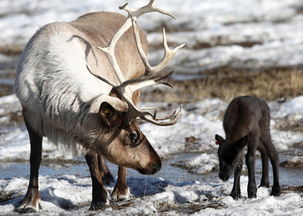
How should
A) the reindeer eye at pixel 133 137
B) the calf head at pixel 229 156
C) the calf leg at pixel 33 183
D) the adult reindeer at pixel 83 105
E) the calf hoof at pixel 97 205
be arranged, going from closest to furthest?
the adult reindeer at pixel 83 105, the reindeer eye at pixel 133 137, the calf hoof at pixel 97 205, the calf leg at pixel 33 183, the calf head at pixel 229 156

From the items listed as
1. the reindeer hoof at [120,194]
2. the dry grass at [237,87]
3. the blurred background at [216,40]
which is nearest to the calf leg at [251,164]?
the reindeer hoof at [120,194]

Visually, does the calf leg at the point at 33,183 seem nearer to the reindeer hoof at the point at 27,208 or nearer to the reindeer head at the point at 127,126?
the reindeer hoof at the point at 27,208

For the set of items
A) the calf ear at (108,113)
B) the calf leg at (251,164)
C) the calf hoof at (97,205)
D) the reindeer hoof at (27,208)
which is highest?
the calf ear at (108,113)

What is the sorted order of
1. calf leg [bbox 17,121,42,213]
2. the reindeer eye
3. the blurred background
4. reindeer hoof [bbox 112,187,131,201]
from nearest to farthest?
the reindeer eye → calf leg [bbox 17,121,42,213] → reindeer hoof [bbox 112,187,131,201] → the blurred background

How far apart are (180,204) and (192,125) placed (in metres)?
3.60

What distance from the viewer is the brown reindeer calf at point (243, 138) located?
6.62 metres

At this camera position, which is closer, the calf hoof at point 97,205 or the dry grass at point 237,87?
the calf hoof at point 97,205

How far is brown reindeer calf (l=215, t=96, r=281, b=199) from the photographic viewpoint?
21.7 feet

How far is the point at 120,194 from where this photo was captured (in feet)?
23.3

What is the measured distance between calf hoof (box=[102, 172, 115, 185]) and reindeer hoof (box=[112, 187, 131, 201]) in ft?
2.56

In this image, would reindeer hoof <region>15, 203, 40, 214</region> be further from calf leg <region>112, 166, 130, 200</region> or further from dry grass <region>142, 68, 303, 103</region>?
dry grass <region>142, 68, 303, 103</region>

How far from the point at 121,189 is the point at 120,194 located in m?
0.06

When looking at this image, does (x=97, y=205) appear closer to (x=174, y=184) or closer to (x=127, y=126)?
(x=127, y=126)

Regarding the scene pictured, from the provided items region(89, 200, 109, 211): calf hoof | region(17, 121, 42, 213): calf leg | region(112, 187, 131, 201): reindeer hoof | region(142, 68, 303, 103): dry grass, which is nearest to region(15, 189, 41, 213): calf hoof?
region(17, 121, 42, 213): calf leg
